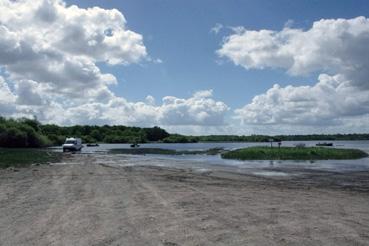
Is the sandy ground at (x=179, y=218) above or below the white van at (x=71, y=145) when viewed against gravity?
below

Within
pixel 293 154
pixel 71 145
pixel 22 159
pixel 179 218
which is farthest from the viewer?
pixel 71 145

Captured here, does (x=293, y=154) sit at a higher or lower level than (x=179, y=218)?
higher

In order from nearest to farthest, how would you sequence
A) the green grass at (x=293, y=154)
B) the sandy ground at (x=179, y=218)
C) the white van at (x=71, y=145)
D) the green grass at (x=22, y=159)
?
the sandy ground at (x=179, y=218) → the green grass at (x=22, y=159) → the green grass at (x=293, y=154) → the white van at (x=71, y=145)

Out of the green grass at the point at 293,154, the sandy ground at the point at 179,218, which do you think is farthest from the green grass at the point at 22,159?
the green grass at the point at 293,154

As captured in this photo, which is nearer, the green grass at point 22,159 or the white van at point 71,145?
the green grass at point 22,159

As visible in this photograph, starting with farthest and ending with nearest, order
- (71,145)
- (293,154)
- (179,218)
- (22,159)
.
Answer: (71,145), (293,154), (22,159), (179,218)

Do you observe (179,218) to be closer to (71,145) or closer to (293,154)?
(293,154)

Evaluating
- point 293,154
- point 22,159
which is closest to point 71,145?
point 22,159

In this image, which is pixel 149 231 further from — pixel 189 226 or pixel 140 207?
pixel 140 207

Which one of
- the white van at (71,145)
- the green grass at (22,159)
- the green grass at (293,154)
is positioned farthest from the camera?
the white van at (71,145)

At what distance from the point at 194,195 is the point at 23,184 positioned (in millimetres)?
9586

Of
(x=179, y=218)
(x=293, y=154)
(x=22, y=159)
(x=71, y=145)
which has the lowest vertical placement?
(x=179, y=218)

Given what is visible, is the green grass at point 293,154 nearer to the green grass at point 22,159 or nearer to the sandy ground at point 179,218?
the green grass at point 22,159

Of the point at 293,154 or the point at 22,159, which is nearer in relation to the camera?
the point at 22,159
